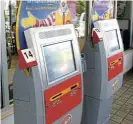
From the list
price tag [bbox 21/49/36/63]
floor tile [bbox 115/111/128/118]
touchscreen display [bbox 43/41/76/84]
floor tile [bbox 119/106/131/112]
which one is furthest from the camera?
floor tile [bbox 119/106/131/112]

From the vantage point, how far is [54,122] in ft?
4.93

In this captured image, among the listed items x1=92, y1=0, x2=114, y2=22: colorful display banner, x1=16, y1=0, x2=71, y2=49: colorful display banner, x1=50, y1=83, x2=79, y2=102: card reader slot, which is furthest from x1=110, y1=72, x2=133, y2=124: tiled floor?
x1=16, y1=0, x2=71, y2=49: colorful display banner

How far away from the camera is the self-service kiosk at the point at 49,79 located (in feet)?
4.42

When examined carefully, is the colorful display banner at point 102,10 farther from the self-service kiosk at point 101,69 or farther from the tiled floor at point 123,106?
the tiled floor at point 123,106

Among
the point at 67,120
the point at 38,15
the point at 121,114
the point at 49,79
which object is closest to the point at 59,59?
the point at 49,79

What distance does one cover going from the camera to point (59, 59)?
1.51m

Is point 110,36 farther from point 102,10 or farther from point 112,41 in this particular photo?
point 102,10

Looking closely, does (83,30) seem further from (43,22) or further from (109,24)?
(43,22)

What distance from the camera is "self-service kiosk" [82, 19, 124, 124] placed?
200cm

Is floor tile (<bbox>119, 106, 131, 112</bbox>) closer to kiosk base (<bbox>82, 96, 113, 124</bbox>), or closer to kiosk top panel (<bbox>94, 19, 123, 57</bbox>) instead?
kiosk base (<bbox>82, 96, 113, 124</bbox>)

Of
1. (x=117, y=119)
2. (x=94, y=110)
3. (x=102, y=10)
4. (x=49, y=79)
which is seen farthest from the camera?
(x=117, y=119)

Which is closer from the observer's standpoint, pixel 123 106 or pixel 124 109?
pixel 124 109

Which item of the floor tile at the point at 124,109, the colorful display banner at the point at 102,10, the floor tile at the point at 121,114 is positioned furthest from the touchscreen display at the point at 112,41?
the floor tile at the point at 124,109

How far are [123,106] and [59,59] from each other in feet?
7.79
